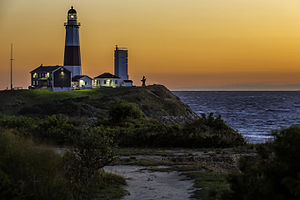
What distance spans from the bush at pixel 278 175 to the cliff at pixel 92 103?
1642 inches

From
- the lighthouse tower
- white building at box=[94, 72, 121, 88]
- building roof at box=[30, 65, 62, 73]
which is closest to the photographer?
the lighthouse tower

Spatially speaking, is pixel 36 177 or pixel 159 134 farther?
pixel 159 134

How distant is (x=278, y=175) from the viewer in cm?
809

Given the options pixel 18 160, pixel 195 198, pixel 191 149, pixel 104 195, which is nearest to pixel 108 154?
pixel 104 195

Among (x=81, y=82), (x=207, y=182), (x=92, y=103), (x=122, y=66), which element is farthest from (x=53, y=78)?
(x=207, y=182)

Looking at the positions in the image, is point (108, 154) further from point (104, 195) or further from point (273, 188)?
point (273, 188)

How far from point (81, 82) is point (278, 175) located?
2872 inches

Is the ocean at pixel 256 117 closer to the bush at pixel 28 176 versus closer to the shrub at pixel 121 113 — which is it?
the bush at pixel 28 176

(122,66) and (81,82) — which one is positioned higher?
(122,66)

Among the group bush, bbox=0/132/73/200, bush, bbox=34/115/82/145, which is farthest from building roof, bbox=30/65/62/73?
bush, bbox=0/132/73/200

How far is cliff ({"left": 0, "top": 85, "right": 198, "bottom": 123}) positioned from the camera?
53.3m

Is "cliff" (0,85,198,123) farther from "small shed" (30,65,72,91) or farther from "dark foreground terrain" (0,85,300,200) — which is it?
"dark foreground terrain" (0,85,300,200)

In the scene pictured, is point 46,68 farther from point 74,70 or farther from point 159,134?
point 159,134

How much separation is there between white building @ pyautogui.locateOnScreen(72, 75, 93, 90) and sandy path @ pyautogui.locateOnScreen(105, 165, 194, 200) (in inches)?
2442
